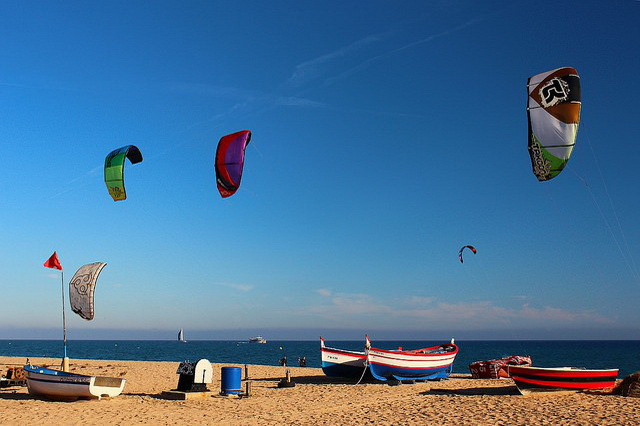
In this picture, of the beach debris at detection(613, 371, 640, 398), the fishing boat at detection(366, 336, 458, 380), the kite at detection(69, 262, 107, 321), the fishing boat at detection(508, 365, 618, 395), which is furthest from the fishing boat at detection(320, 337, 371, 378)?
the kite at detection(69, 262, 107, 321)

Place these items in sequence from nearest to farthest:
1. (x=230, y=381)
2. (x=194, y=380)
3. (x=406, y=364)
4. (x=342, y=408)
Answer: (x=342, y=408) → (x=194, y=380) → (x=230, y=381) → (x=406, y=364)

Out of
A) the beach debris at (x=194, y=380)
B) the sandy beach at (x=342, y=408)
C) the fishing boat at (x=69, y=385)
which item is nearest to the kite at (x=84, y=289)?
the fishing boat at (x=69, y=385)

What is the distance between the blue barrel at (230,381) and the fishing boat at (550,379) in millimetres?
8334

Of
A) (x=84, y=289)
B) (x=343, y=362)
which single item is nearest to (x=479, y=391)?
(x=343, y=362)

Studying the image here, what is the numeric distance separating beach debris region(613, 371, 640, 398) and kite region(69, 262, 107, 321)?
15.6 meters

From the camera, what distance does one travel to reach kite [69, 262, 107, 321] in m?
16.7

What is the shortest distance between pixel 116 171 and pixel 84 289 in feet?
15.1

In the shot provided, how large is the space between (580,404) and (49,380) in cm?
1454

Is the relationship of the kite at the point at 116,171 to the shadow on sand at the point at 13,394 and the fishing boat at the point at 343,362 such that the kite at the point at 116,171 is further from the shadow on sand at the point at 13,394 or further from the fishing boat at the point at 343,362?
the fishing boat at the point at 343,362

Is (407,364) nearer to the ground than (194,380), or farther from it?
nearer to the ground

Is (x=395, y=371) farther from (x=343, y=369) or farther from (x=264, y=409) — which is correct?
(x=264, y=409)

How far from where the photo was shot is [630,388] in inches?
641

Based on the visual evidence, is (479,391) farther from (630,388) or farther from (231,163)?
(231,163)

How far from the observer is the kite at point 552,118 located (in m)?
13.4
